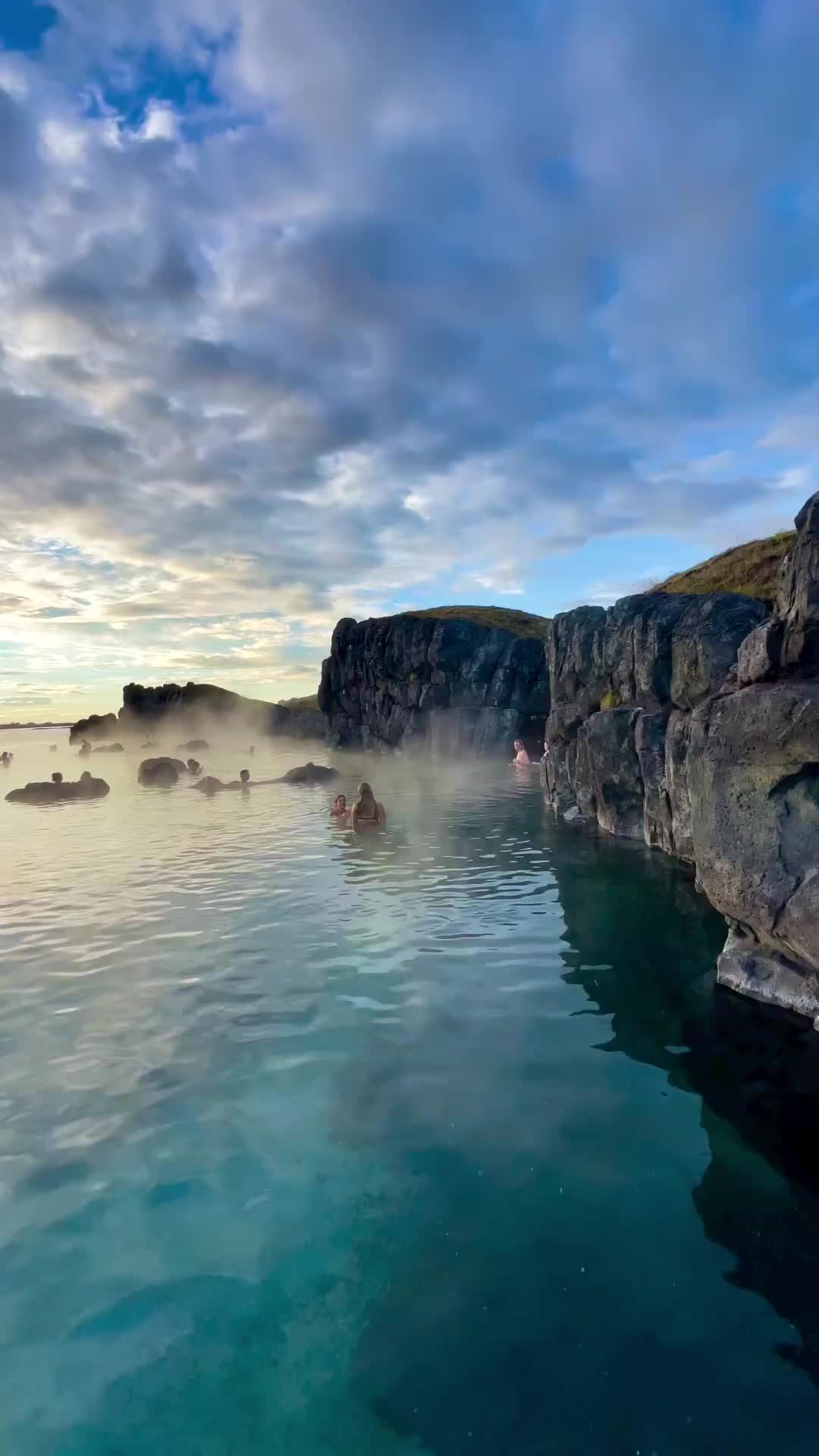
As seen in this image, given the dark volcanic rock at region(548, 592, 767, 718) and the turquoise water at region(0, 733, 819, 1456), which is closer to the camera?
the turquoise water at region(0, 733, 819, 1456)

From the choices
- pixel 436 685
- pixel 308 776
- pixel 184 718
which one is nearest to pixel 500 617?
pixel 436 685

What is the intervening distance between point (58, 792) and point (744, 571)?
46316 millimetres

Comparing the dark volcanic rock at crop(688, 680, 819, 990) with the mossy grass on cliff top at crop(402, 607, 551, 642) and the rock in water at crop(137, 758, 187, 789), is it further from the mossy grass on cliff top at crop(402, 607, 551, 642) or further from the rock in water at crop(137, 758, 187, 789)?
the mossy grass on cliff top at crop(402, 607, 551, 642)

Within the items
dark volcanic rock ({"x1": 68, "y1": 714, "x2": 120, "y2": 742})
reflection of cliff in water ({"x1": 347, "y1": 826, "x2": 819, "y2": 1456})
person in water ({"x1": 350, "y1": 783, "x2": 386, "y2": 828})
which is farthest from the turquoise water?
dark volcanic rock ({"x1": 68, "y1": 714, "x2": 120, "y2": 742})

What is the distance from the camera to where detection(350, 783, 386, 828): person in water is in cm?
3406

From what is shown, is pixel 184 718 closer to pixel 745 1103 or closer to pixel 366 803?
pixel 366 803

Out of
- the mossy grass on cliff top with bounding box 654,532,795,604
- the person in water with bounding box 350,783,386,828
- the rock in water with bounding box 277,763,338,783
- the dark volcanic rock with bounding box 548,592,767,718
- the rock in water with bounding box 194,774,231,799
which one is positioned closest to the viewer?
the dark volcanic rock with bounding box 548,592,767,718

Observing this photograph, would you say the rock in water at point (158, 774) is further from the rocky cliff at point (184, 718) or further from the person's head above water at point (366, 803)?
the rocky cliff at point (184, 718)

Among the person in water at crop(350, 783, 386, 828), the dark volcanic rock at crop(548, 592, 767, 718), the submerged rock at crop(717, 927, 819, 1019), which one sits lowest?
the submerged rock at crop(717, 927, 819, 1019)

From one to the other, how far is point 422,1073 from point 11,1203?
5.53 m

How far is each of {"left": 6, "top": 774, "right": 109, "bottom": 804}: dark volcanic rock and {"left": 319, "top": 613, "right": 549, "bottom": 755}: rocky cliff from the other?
4732 centimetres

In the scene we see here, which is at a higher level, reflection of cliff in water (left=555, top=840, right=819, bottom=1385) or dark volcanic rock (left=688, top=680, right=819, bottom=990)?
dark volcanic rock (left=688, top=680, right=819, bottom=990)

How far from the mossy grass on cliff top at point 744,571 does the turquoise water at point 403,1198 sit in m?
25.9

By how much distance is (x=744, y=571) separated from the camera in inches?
1576
